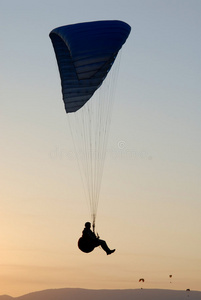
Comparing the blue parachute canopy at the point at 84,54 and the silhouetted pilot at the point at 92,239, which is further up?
the blue parachute canopy at the point at 84,54

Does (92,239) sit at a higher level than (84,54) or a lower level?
lower

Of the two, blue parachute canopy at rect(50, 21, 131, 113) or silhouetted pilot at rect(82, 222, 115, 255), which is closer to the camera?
silhouetted pilot at rect(82, 222, 115, 255)

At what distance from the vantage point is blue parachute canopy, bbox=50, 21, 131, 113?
171 ft

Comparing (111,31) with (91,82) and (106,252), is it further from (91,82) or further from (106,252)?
(106,252)

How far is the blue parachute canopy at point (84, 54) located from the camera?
171 feet

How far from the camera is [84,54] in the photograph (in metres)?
52.2

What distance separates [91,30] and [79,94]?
430 centimetres

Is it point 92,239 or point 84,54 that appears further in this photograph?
point 84,54

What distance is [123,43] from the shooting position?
53.0 metres

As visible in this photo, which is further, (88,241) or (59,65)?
(59,65)

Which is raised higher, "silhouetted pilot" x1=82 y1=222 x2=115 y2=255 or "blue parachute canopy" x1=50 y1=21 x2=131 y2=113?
"blue parachute canopy" x1=50 y1=21 x2=131 y2=113

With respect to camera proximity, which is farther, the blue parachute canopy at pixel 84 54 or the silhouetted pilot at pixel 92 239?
the blue parachute canopy at pixel 84 54

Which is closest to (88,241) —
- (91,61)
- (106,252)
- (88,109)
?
(106,252)

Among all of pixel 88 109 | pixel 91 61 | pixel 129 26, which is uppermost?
pixel 129 26
